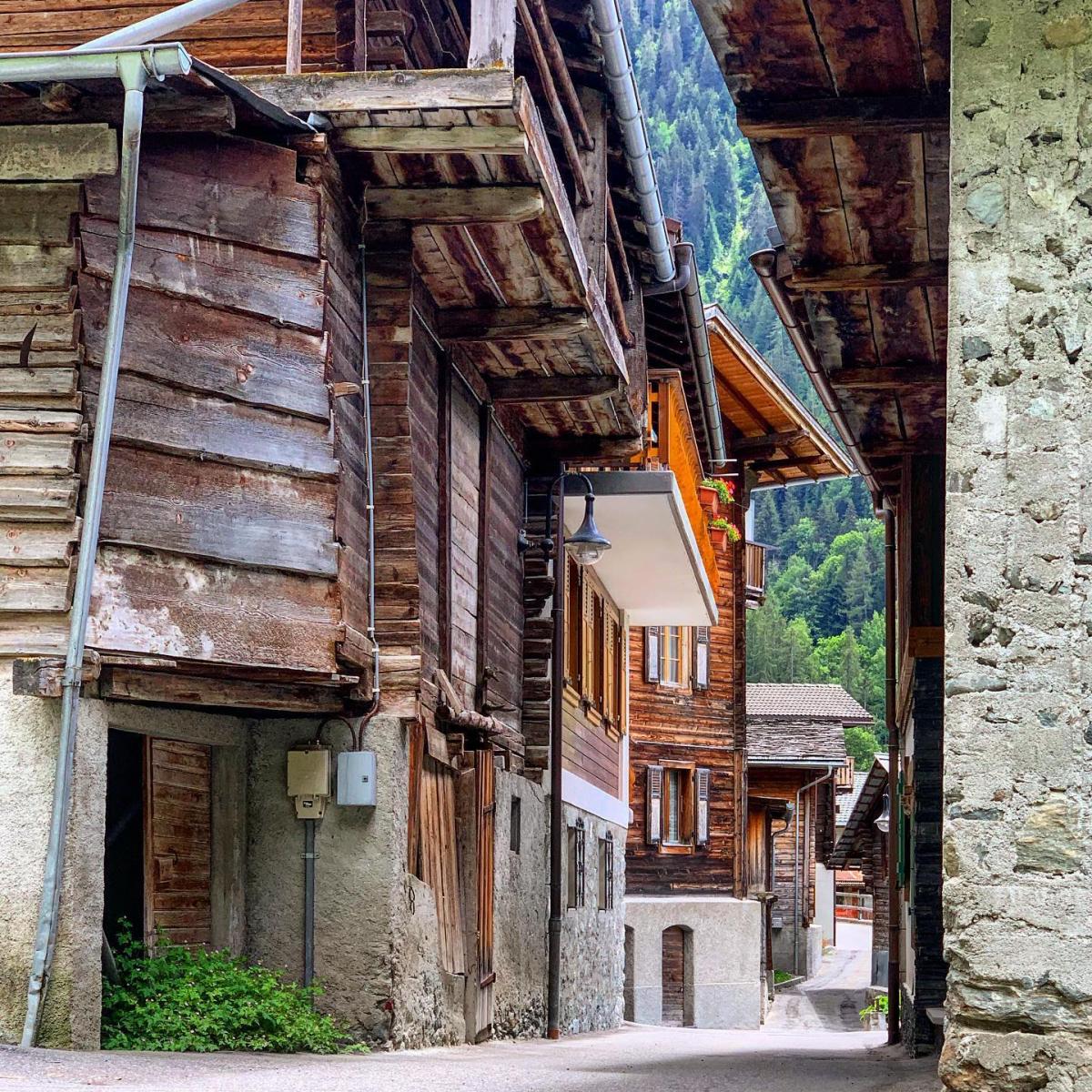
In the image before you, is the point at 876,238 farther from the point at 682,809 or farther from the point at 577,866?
the point at 682,809

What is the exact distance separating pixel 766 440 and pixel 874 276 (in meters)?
24.1

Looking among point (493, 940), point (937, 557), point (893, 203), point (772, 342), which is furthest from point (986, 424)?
point (772, 342)

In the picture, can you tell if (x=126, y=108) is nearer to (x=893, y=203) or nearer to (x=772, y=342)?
(x=893, y=203)

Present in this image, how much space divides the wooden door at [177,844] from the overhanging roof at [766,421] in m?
18.7

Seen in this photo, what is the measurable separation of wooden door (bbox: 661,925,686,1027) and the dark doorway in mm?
22349

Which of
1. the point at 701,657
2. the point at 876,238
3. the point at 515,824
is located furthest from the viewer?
the point at 701,657

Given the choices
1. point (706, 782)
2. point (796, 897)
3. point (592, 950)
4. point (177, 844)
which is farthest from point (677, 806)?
point (177, 844)

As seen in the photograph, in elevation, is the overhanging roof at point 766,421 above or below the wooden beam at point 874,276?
above

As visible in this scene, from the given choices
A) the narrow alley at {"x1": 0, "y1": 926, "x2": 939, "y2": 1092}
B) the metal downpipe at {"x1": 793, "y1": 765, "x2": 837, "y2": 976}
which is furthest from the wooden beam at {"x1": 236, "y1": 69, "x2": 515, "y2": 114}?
the metal downpipe at {"x1": 793, "y1": 765, "x2": 837, "y2": 976}

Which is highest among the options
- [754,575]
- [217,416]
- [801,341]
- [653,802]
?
[754,575]

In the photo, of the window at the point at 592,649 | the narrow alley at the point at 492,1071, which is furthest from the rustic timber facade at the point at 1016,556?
the window at the point at 592,649

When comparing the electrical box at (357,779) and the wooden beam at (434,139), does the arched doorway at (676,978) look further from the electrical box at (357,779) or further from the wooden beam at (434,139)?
the wooden beam at (434,139)

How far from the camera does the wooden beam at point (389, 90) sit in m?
8.91

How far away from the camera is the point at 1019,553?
518 cm
